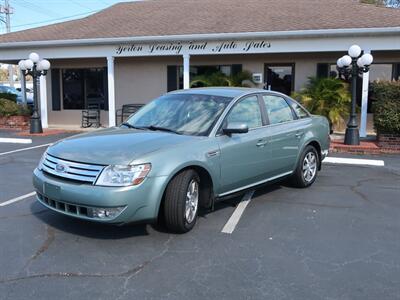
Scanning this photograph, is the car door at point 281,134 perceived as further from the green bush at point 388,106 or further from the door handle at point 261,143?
the green bush at point 388,106

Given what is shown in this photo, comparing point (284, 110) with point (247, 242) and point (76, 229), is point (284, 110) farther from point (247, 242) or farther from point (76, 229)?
point (76, 229)

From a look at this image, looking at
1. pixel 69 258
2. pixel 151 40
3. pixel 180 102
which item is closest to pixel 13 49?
pixel 151 40

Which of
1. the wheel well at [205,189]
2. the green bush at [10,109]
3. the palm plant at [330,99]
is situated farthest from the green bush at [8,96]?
the wheel well at [205,189]

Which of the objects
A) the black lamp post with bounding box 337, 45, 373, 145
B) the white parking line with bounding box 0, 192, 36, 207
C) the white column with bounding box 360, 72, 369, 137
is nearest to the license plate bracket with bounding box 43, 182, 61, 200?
the white parking line with bounding box 0, 192, 36, 207

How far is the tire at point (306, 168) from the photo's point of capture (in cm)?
644

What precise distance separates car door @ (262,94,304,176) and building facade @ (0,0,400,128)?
6552 mm

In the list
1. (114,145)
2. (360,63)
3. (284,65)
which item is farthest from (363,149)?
(114,145)

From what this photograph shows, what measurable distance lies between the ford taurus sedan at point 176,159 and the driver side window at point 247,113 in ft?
0.04

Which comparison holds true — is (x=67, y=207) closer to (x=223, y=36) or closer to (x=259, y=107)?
(x=259, y=107)

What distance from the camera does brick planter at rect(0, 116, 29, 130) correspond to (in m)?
15.4

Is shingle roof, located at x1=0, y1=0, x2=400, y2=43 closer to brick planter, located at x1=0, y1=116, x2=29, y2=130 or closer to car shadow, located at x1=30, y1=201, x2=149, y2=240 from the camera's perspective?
brick planter, located at x1=0, y1=116, x2=29, y2=130

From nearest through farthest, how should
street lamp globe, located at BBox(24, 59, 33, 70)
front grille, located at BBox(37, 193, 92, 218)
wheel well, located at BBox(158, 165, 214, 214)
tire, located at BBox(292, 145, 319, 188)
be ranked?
front grille, located at BBox(37, 193, 92, 218) < wheel well, located at BBox(158, 165, 214, 214) < tire, located at BBox(292, 145, 319, 188) < street lamp globe, located at BBox(24, 59, 33, 70)

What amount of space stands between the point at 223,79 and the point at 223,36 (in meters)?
1.59

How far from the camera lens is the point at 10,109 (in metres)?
15.4
